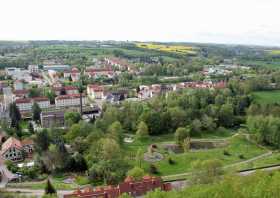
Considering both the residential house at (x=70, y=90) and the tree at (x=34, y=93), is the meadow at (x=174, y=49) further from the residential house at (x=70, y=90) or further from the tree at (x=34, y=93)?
the tree at (x=34, y=93)

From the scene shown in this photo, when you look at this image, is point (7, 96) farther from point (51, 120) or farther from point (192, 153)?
point (192, 153)

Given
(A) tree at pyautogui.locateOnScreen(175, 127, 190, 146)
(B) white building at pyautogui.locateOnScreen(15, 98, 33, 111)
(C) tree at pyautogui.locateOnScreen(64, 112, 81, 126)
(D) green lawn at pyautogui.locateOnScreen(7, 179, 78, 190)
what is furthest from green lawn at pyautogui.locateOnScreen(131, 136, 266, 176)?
(B) white building at pyautogui.locateOnScreen(15, 98, 33, 111)

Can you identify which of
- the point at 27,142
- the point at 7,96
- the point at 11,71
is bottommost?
the point at 27,142

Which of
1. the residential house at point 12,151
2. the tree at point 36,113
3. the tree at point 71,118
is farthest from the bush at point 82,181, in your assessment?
the tree at point 36,113

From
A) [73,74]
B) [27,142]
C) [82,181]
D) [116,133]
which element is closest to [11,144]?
[27,142]

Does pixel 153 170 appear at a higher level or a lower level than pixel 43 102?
lower

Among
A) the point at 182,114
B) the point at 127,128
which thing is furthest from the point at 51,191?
the point at 182,114

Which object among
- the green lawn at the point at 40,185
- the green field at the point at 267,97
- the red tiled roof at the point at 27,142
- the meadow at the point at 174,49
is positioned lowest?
the green lawn at the point at 40,185
